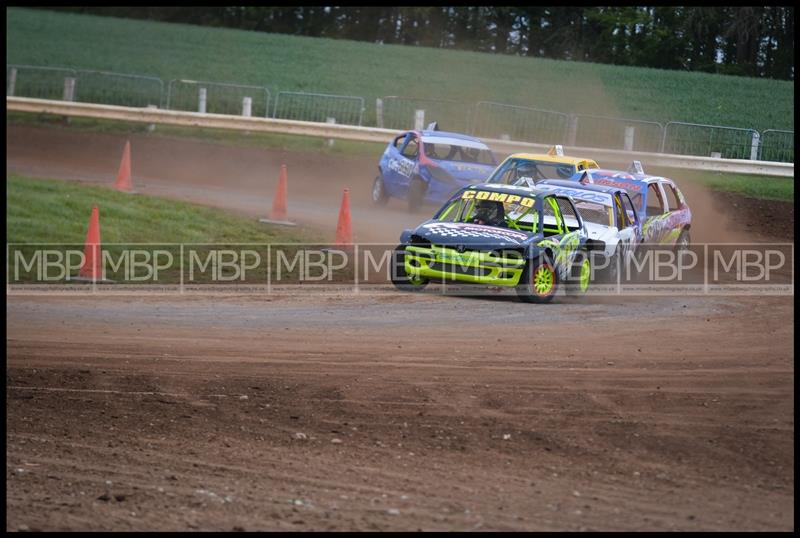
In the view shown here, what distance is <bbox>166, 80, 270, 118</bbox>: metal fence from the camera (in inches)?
1362

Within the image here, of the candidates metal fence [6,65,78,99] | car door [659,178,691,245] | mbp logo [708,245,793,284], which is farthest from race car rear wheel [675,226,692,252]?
metal fence [6,65,78,99]

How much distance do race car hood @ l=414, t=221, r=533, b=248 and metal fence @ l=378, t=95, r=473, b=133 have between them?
19.5 meters

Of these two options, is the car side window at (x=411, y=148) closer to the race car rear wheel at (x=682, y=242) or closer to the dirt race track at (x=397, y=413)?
the race car rear wheel at (x=682, y=242)

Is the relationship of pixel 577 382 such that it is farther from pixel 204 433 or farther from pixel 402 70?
pixel 402 70

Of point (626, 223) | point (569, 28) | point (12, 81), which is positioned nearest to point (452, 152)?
point (626, 223)

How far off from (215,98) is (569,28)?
2158 centimetres

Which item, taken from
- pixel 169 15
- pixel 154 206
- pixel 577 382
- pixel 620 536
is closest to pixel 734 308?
pixel 577 382

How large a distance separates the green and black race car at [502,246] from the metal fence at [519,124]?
694 inches

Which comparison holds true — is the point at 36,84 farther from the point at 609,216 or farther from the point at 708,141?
the point at 609,216

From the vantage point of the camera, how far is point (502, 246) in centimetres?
1375

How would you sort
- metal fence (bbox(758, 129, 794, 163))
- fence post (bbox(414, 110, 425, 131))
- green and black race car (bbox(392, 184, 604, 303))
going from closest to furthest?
green and black race car (bbox(392, 184, 604, 303)), metal fence (bbox(758, 129, 794, 163)), fence post (bbox(414, 110, 425, 131))

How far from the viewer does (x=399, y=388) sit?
986 cm

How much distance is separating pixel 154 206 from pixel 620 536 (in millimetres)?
16018

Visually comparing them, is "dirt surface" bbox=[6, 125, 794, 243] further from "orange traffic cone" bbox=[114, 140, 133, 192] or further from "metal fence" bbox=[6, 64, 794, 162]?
"metal fence" bbox=[6, 64, 794, 162]
